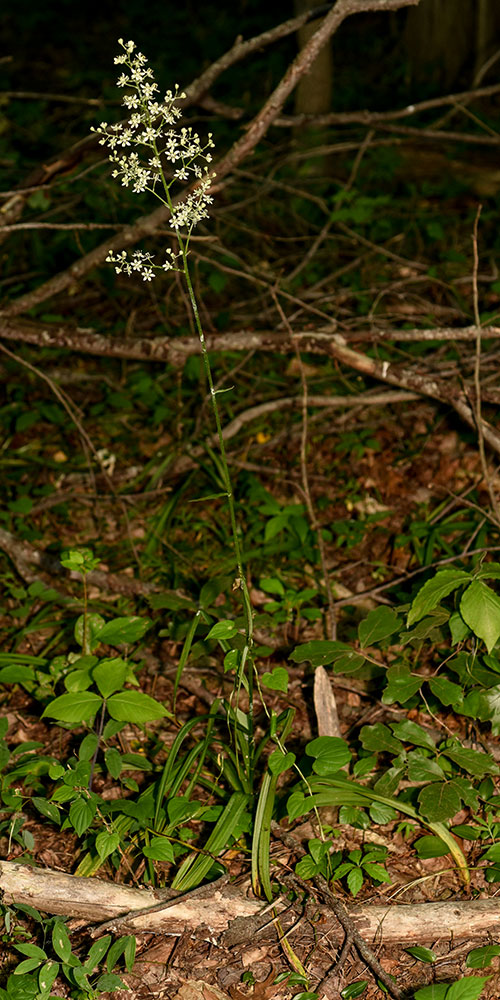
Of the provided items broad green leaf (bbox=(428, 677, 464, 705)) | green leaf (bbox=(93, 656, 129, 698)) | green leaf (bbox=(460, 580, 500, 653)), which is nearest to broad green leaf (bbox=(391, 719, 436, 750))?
broad green leaf (bbox=(428, 677, 464, 705))

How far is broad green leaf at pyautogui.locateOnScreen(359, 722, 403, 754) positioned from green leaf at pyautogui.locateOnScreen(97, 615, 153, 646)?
685mm

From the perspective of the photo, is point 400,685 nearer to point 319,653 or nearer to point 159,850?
point 319,653

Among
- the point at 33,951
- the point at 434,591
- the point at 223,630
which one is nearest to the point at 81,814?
the point at 33,951

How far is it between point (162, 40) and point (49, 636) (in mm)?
8098

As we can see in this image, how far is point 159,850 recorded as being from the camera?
6.81ft

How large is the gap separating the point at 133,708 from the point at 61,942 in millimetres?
560

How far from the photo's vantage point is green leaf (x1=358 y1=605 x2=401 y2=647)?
2340 mm

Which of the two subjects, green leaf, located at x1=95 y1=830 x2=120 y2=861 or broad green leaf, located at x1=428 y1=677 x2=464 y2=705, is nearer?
green leaf, located at x1=95 y1=830 x2=120 y2=861

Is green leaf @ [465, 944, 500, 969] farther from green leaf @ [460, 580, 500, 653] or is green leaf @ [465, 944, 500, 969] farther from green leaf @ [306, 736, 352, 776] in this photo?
green leaf @ [460, 580, 500, 653]

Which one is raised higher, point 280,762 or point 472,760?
point 280,762

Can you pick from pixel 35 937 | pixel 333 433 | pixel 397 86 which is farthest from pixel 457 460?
pixel 397 86

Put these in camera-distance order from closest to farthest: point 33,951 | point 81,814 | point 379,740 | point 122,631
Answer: point 33,951, point 81,814, point 379,740, point 122,631

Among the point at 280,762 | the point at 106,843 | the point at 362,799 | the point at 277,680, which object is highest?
Result: the point at 277,680

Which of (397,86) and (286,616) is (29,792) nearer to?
(286,616)
